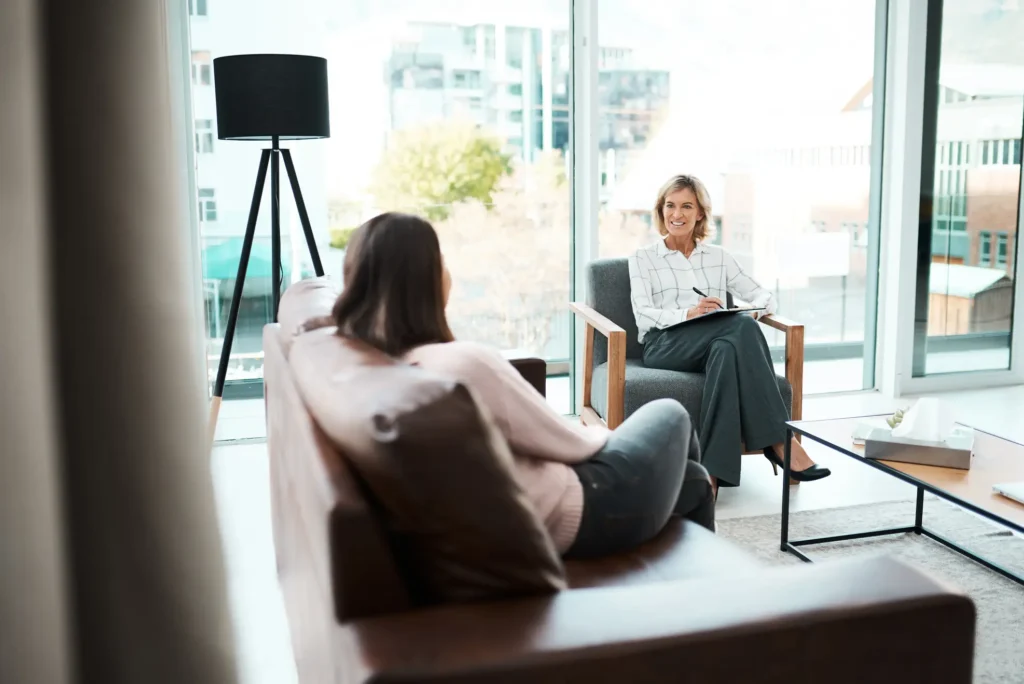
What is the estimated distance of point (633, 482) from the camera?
1.77 metres

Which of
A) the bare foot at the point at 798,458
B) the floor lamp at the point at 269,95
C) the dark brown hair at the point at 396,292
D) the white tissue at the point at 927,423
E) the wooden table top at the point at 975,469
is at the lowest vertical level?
the bare foot at the point at 798,458

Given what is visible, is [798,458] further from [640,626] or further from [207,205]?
[207,205]

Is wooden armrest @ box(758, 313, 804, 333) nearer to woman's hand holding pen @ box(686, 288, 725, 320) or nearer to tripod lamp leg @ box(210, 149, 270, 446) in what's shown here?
woman's hand holding pen @ box(686, 288, 725, 320)

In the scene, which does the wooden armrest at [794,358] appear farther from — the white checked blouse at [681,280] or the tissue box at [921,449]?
the tissue box at [921,449]

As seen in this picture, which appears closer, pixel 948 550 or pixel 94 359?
pixel 94 359

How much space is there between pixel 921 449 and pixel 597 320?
56.1 inches

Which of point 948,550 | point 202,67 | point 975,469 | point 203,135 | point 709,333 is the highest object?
point 202,67

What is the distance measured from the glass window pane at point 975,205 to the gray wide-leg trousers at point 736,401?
6.75 feet

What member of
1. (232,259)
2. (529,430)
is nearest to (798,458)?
(529,430)

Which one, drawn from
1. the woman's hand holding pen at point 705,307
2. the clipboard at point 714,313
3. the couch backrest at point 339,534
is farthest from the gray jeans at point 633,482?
the woman's hand holding pen at point 705,307

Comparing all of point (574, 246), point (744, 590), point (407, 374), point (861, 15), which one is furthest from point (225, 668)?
point (861, 15)

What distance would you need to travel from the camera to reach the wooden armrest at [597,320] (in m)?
3.52

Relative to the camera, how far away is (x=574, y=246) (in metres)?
4.67

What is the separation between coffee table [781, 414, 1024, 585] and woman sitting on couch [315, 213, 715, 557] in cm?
82
